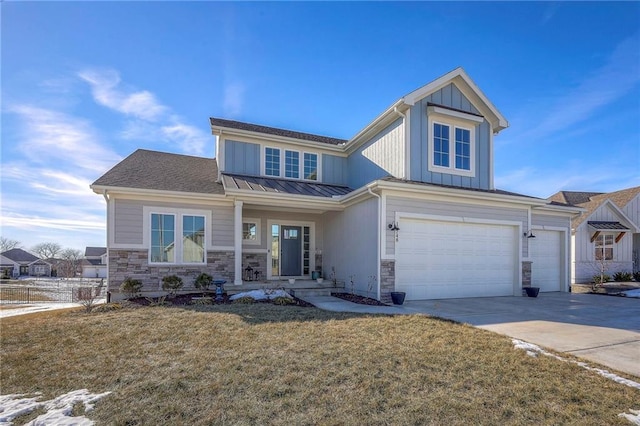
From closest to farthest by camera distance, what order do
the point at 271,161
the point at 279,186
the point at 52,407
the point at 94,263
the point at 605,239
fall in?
the point at 52,407, the point at 279,186, the point at 271,161, the point at 605,239, the point at 94,263

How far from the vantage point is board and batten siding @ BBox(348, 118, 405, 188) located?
34.5 feet

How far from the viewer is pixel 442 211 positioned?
992 cm

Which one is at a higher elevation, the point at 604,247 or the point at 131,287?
the point at 604,247

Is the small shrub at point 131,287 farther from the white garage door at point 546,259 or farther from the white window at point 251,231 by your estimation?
the white garage door at point 546,259

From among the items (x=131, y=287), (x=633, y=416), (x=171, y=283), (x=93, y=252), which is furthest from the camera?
(x=93, y=252)

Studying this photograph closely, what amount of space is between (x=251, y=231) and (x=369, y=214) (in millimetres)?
4775

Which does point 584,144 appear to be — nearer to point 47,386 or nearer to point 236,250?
point 236,250

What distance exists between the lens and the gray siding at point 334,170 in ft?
44.9

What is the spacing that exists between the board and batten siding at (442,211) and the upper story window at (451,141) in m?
1.34

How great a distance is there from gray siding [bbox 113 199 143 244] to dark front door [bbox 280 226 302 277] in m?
4.90

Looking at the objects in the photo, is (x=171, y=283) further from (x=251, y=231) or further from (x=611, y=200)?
(x=611, y=200)

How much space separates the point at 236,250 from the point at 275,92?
5.91 meters

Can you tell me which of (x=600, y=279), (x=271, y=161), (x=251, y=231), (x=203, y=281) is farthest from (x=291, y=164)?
(x=600, y=279)

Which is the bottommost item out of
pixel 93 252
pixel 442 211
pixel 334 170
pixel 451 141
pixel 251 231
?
pixel 93 252
